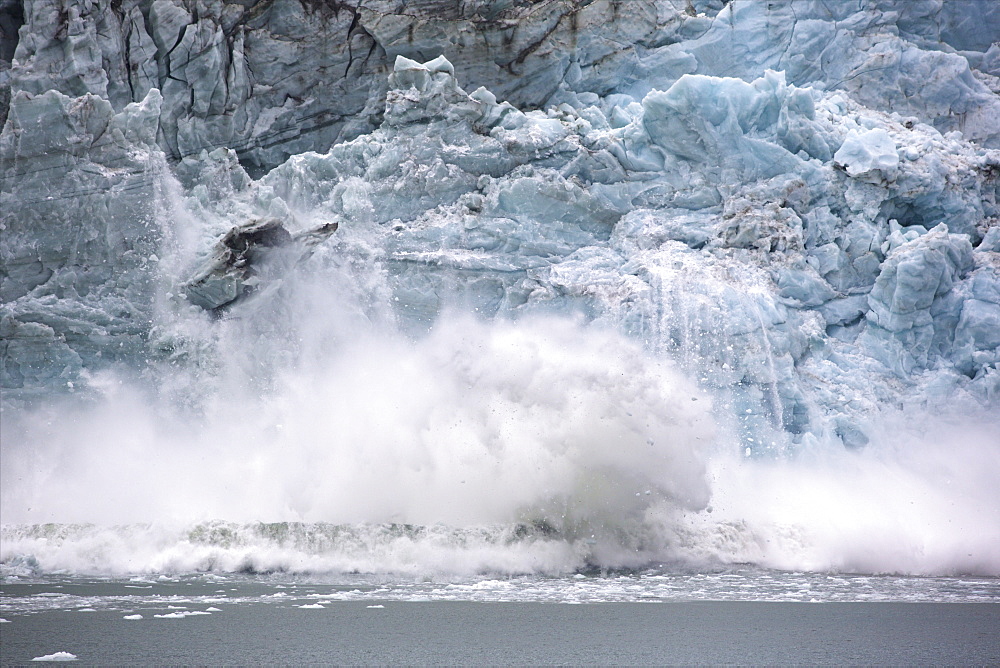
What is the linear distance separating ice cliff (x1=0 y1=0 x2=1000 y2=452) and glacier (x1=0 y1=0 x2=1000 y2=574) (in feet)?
0.17

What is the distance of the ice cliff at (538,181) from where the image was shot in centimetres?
1308

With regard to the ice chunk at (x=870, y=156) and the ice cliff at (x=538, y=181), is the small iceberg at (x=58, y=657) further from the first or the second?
the ice chunk at (x=870, y=156)

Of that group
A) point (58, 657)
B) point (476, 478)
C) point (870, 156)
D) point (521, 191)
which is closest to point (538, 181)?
point (521, 191)

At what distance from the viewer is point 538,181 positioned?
14188 mm

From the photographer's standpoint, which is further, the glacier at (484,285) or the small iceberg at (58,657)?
the glacier at (484,285)

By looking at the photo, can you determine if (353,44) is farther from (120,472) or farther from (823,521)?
(823,521)

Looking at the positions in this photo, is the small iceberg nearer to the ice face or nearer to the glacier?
the glacier

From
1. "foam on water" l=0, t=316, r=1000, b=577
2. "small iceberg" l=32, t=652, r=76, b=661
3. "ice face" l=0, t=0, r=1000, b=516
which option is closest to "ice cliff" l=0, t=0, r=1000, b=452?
"ice face" l=0, t=0, r=1000, b=516

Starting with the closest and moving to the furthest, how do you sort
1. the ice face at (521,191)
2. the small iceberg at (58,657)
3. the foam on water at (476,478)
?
the small iceberg at (58,657)
the foam on water at (476,478)
the ice face at (521,191)

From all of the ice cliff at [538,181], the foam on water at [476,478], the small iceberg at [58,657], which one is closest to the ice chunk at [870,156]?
the ice cliff at [538,181]

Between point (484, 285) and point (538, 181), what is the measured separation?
198 centimetres

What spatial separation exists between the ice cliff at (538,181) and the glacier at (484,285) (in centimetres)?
5

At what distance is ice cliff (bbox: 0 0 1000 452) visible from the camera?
1308 centimetres

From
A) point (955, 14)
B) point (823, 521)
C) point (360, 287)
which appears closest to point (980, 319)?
point (823, 521)
